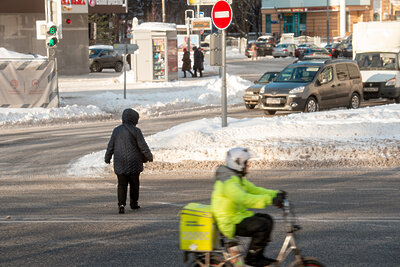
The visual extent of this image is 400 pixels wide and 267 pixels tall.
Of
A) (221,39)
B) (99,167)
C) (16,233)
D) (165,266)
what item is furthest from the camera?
(221,39)

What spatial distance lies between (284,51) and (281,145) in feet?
173

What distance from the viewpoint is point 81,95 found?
3191cm

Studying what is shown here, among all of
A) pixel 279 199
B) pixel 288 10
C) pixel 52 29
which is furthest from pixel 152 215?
pixel 288 10

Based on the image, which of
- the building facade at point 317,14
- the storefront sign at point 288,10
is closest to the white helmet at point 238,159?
the building facade at point 317,14

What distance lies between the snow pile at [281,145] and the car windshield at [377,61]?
1132 centimetres

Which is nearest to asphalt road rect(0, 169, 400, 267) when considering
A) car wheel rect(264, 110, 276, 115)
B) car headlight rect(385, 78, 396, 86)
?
car wheel rect(264, 110, 276, 115)

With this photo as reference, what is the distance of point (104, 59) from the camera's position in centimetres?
4934

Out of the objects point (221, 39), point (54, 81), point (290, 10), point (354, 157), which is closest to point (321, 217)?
point (354, 157)

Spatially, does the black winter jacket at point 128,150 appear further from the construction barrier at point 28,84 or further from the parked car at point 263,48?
the parked car at point 263,48

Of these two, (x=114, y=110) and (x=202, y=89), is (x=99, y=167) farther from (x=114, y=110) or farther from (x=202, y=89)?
(x=202, y=89)

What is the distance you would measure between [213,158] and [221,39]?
3211 mm

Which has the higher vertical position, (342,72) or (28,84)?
(342,72)

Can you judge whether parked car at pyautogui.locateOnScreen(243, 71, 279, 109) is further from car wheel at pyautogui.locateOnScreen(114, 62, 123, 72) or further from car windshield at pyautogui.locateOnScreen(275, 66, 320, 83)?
car wheel at pyautogui.locateOnScreen(114, 62, 123, 72)

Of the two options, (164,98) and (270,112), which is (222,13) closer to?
(270,112)
